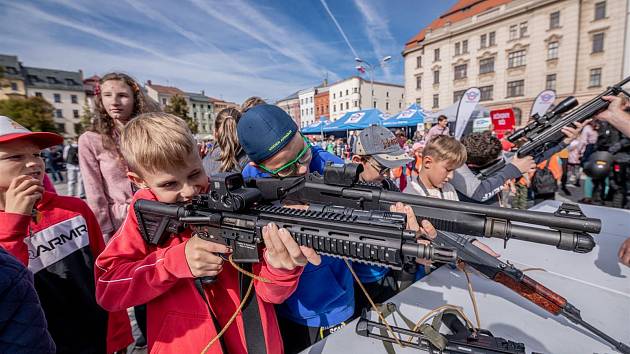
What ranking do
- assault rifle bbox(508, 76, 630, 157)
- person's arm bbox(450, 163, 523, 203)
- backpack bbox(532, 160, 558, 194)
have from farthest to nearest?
backpack bbox(532, 160, 558, 194), assault rifle bbox(508, 76, 630, 157), person's arm bbox(450, 163, 523, 203)

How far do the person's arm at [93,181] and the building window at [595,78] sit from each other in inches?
1450

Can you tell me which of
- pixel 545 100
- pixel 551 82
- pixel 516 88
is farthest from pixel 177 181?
pixel 516 88

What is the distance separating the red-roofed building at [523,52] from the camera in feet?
82.4

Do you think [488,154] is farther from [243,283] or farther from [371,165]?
[243,283]

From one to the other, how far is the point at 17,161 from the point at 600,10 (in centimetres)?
3956

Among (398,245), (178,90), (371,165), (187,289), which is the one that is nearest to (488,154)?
(371,165)

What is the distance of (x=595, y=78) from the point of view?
1001 inches

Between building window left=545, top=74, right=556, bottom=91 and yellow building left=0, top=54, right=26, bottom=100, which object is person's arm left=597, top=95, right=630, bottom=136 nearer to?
building window left=545, top=74, right=556, bottom=91

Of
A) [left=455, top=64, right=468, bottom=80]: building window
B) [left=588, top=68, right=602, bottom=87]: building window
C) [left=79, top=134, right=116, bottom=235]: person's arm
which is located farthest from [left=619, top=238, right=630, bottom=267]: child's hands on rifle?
[left=455, top=64, right=468, bottom=80]: building window

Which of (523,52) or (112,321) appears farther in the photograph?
(523,52)

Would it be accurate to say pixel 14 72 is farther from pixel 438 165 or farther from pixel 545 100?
pixel 545 100

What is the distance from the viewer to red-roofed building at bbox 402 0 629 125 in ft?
82.4

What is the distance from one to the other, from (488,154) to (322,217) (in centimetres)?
279

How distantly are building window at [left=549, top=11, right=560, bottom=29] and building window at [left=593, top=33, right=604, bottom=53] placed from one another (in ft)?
10.6
